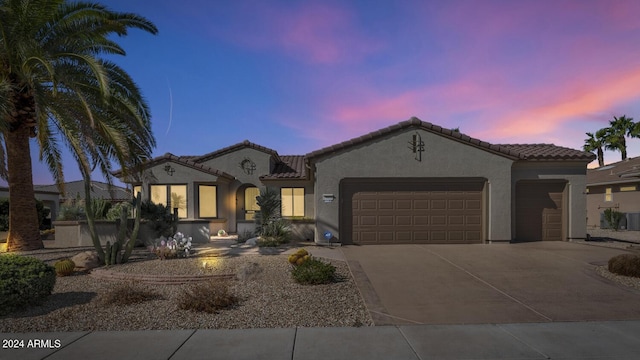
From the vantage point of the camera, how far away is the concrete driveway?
275 inches

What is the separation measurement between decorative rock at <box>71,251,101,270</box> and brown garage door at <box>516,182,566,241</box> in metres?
15.0


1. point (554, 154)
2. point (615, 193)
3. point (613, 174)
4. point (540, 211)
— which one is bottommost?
point (540, 211)

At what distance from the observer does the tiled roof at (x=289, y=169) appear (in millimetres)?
18828

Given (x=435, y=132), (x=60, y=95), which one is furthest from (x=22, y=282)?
(x=435, y=132)

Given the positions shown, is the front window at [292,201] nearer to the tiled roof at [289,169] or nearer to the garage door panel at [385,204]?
the tiled roof at [289,169]

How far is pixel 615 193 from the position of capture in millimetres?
27000

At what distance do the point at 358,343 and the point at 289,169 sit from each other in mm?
15984

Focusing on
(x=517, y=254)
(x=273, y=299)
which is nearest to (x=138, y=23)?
(x=273, y=299)

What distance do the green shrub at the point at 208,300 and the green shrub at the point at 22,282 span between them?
2714 mm

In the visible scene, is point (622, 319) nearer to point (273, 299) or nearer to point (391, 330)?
point (391, 330)

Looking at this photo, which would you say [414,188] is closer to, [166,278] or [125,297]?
[166,278]

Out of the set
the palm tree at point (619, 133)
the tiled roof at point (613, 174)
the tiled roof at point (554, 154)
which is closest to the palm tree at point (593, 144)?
the palm tree at point (619, 133)

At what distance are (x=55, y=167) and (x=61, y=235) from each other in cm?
265

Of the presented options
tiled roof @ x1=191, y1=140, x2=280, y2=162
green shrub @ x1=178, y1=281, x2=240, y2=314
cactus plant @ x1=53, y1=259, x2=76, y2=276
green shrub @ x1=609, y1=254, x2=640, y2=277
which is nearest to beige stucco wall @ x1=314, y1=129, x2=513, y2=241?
green shrub @ x1=609, y1=254, x2=640, y2=277
